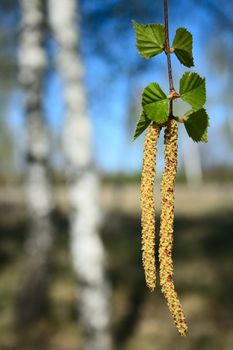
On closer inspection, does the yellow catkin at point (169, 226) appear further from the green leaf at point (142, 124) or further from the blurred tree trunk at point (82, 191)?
the blurred tree trunk at point (82, 191)

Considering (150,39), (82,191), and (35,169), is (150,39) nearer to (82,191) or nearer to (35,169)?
(82,191)

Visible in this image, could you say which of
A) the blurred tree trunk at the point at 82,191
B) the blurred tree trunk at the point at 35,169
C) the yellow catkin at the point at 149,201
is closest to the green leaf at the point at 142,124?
the yellow catkin at the point at 149,201

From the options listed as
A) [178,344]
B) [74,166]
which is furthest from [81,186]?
[178,344]

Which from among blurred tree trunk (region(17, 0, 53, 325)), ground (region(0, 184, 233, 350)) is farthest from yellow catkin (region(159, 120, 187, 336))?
blurred tree trunk (region(17, 0, 53, 325))

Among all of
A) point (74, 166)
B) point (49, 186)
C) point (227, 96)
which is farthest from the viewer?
point (227, 96)

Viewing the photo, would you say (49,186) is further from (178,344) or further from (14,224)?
(14,224)

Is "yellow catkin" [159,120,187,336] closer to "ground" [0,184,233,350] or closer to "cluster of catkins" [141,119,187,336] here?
"cluster of catkins" [141,119,187,336]

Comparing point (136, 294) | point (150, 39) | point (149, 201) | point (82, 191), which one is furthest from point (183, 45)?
point (136, 294)
